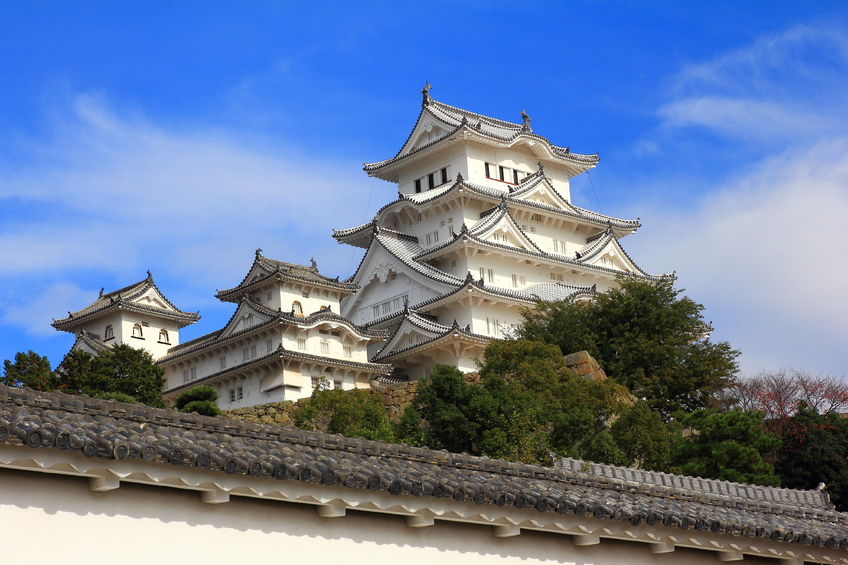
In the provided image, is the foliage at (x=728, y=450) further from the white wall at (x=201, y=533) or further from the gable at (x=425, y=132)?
the gable at (x=425, y=132)

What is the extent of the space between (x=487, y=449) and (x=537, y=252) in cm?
2897

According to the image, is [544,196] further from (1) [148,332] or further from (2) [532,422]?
(2) [532,422]

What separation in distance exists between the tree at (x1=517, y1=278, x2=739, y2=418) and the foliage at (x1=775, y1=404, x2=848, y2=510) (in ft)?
22.5

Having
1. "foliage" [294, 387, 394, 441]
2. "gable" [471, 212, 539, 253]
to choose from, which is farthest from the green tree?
"gable" [471, 212, 539, 253]

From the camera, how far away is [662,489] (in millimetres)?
15383

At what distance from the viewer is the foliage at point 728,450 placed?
1195 inches

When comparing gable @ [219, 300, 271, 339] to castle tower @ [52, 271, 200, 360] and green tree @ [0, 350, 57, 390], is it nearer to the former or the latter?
castle tower @ [52, 271, 200, 360]

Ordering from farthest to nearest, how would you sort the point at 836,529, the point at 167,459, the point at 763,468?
1. the point at 763,468
2. the point at 836,529
3. the point at 167,459

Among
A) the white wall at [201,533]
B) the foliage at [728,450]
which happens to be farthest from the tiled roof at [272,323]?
the white wall at [201,533]

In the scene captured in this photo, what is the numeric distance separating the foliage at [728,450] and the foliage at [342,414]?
7.90 meters

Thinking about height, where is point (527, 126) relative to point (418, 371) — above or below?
above

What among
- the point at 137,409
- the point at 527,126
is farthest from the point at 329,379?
the point at 137,409

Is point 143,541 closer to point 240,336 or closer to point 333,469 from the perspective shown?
point 333,469

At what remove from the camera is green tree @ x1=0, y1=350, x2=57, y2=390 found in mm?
34125
